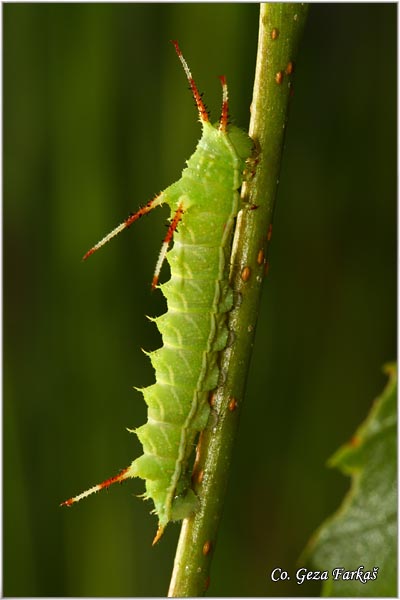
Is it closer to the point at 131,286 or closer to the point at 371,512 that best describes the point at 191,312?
the point at 371,512

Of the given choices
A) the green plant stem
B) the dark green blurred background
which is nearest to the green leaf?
the green plant stem

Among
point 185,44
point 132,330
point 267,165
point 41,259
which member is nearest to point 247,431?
point 132,330

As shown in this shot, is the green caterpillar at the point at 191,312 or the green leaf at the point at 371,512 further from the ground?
the green caterpillar at the point at 191,312

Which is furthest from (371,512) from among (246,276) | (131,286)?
(131,286)

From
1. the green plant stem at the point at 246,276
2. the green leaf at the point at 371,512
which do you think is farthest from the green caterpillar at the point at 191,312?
the green leaf at the point at 371,512

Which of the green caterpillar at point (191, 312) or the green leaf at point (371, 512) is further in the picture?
the green caterpillar at point (191, 312)

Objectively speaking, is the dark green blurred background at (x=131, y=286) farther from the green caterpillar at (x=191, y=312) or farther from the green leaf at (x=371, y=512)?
the green leaf at (x=371, y=512)
